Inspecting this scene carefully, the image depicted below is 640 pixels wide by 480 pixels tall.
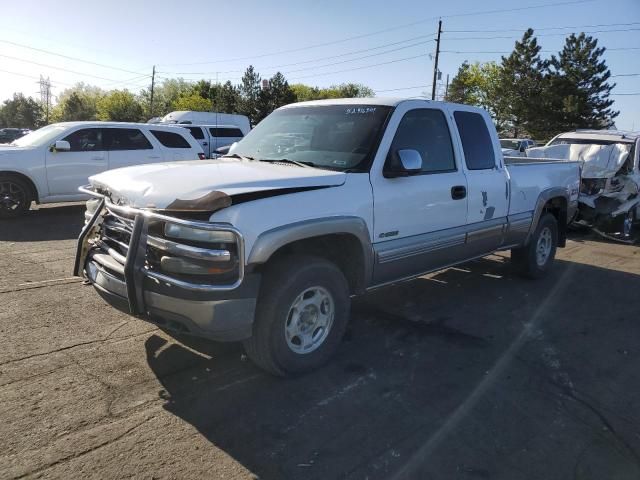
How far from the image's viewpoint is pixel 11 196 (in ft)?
30.5

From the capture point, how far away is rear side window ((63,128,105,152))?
32.6 feet

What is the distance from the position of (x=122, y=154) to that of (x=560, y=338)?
9027 mm

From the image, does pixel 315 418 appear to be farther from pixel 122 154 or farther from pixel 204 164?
pixel 122 154

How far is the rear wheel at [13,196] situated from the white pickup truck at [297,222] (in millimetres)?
6355

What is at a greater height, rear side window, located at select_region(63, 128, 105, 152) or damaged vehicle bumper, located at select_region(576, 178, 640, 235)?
rear side window, located at select_region(63, 128, 105, 152)

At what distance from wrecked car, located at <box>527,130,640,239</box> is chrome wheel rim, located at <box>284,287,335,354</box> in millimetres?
8136

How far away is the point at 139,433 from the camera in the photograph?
2934mm

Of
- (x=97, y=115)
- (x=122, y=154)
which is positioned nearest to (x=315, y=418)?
(x=122, y=154)

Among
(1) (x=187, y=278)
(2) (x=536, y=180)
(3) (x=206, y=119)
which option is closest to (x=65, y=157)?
(1) (x=187, y=278)

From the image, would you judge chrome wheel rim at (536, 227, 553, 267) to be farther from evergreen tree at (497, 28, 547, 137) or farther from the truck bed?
evergreen tree at (497, 28, 547, 137)

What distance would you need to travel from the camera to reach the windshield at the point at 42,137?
31.7 ft

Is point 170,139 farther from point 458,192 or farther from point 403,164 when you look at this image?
point 403,164

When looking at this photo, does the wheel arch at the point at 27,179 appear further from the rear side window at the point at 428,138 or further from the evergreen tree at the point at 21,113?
the evergreen tree at the point at 21,113

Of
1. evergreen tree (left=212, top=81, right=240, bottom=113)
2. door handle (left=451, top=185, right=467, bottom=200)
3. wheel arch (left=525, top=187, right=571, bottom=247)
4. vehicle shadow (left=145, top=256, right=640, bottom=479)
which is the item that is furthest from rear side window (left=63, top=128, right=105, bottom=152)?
evergreen tree (left=212, top=81, right=240, bottom=113)
